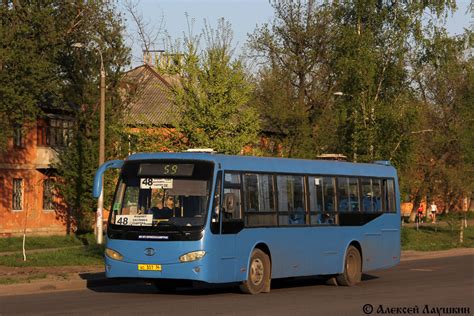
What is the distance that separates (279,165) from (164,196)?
3.23 meters

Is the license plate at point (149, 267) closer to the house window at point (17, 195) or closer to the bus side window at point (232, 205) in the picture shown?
the bus side window at point (232, 205)

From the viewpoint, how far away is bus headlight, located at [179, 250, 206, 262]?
61.3ft

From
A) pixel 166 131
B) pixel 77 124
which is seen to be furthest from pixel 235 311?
pixel 77 124

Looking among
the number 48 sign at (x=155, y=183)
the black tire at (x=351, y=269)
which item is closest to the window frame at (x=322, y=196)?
the black tire at (x=351, y=269)

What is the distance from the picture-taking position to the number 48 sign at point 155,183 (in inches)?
762

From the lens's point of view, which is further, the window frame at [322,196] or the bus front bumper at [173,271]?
the window frame at [322,196]

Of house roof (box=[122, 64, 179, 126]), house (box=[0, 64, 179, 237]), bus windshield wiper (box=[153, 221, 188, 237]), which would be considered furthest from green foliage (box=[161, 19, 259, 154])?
house (box=[0, 64, 179, 237])

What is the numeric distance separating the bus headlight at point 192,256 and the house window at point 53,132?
35457mm

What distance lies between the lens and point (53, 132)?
5403 cm

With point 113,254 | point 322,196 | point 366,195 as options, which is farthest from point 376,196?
point 113,254

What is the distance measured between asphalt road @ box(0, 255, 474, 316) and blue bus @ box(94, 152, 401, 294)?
20.1 inches

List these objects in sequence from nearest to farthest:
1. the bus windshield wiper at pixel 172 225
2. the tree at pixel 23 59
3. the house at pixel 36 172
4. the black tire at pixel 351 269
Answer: the bus windshield wiper at pixel 172 225, the black tire at pixel 351 269, the tree at pixel 23 59, the house at pixel 36 172

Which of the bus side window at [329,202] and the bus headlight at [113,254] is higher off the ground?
the bus side window at [329,202]

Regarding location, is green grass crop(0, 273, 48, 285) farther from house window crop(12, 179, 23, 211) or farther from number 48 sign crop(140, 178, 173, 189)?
house window crop(12, 179, 23, 211)
